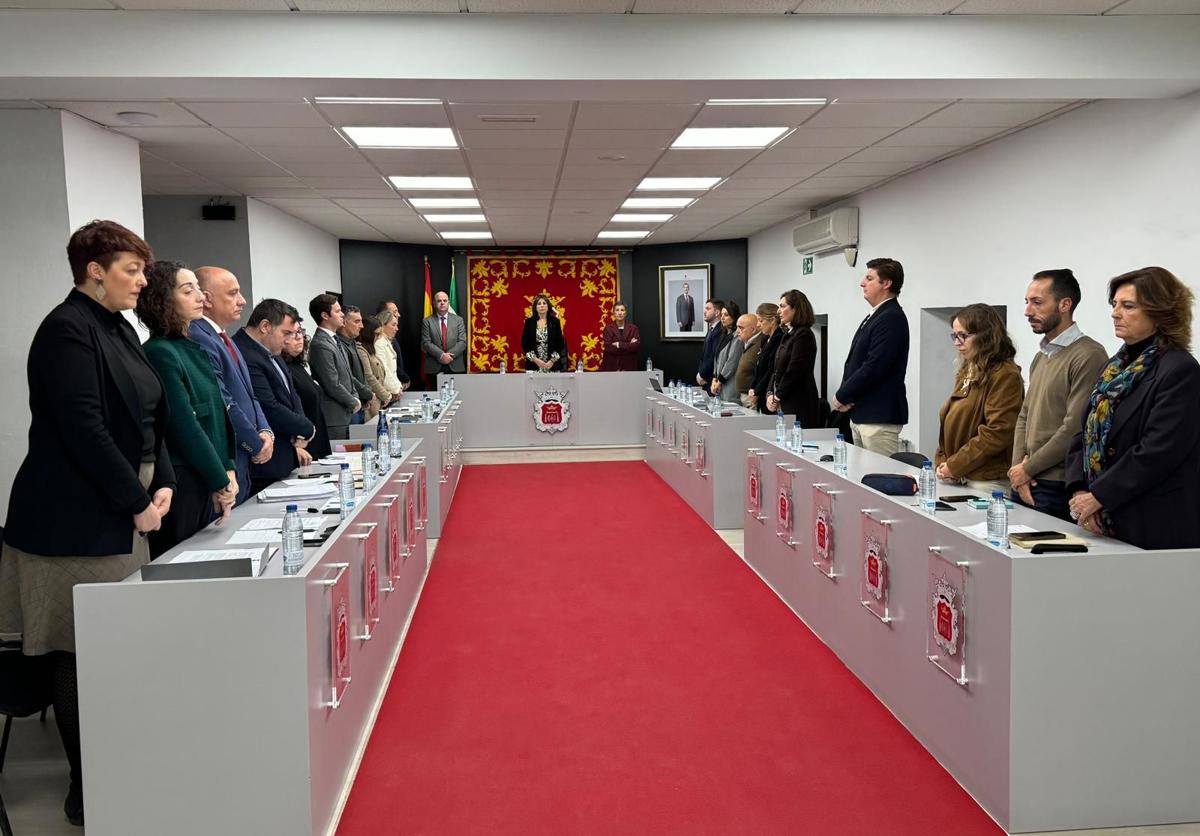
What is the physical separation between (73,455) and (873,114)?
474 cm

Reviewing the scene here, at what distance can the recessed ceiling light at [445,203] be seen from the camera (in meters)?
9.05

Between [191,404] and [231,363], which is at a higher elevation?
[231,363]

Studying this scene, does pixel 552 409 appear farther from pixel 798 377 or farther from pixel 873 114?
pixel 873 114

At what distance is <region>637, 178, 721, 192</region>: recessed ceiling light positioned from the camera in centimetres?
801

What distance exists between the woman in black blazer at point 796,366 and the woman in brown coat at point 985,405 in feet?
7.85

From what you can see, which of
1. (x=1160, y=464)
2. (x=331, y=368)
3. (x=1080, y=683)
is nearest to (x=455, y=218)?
Answer: (x=331, y=368)

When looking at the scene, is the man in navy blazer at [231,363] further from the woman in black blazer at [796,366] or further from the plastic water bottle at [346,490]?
the woman in black blazer at [796,366]

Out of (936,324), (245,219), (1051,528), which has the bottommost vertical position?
(1051,528)

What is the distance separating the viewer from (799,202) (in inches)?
383

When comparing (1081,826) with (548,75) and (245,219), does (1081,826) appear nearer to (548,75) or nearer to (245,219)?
(548,75)

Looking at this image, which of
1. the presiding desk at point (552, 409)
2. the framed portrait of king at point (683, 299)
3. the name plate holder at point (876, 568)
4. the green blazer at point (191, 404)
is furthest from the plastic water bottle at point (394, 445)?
the framed portrait of king at point (683, 299)

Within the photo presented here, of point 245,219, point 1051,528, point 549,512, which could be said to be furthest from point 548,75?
point 245,219

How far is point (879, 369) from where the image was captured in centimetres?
511

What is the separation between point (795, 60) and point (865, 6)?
1.23 ft
